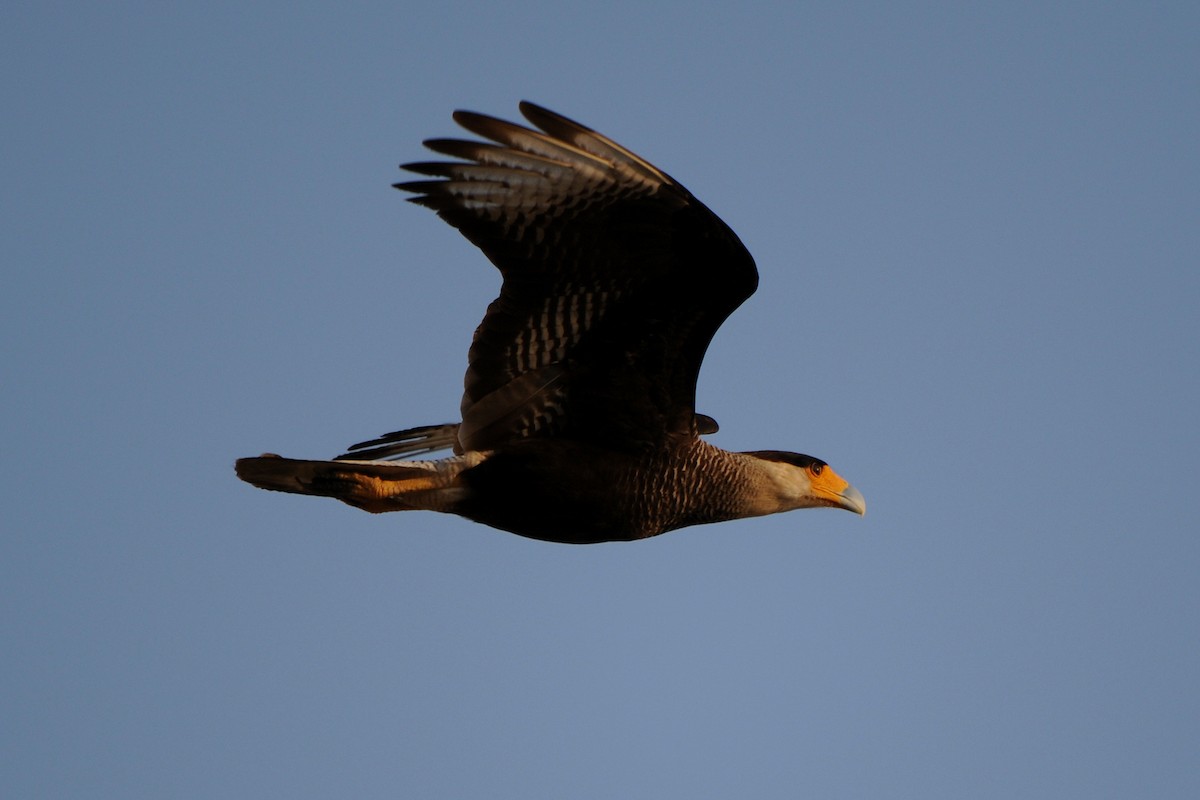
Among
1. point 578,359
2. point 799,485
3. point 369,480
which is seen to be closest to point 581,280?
point 578,359

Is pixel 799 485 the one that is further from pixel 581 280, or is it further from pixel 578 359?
pixel 581 280

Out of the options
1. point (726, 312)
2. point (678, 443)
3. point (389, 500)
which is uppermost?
point (726, 312)

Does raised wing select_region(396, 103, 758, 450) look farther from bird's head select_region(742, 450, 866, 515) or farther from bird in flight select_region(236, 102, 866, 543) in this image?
bird's head select_region(742, 450, 866, 515)

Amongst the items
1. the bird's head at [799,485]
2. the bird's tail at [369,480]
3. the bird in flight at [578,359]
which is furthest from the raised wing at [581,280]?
the bird's head at [799,485]

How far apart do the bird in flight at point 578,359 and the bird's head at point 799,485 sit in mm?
80

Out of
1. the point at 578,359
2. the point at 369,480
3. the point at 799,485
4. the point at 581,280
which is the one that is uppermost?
the point at 581,280

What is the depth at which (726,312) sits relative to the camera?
23.1 ft

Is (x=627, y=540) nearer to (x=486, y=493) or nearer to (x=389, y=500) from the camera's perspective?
(x=486, y=493)

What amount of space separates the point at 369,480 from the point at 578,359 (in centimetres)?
127

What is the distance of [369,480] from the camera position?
721 centimetres

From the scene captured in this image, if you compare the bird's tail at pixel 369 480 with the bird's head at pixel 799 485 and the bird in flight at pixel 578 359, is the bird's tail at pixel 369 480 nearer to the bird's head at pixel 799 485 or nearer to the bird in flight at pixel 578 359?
the bird in flight at pixel 578 359

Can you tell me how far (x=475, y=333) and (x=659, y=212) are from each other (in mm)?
1281

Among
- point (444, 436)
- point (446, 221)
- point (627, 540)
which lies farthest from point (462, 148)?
point (444, 436)

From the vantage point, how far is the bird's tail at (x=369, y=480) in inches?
277
